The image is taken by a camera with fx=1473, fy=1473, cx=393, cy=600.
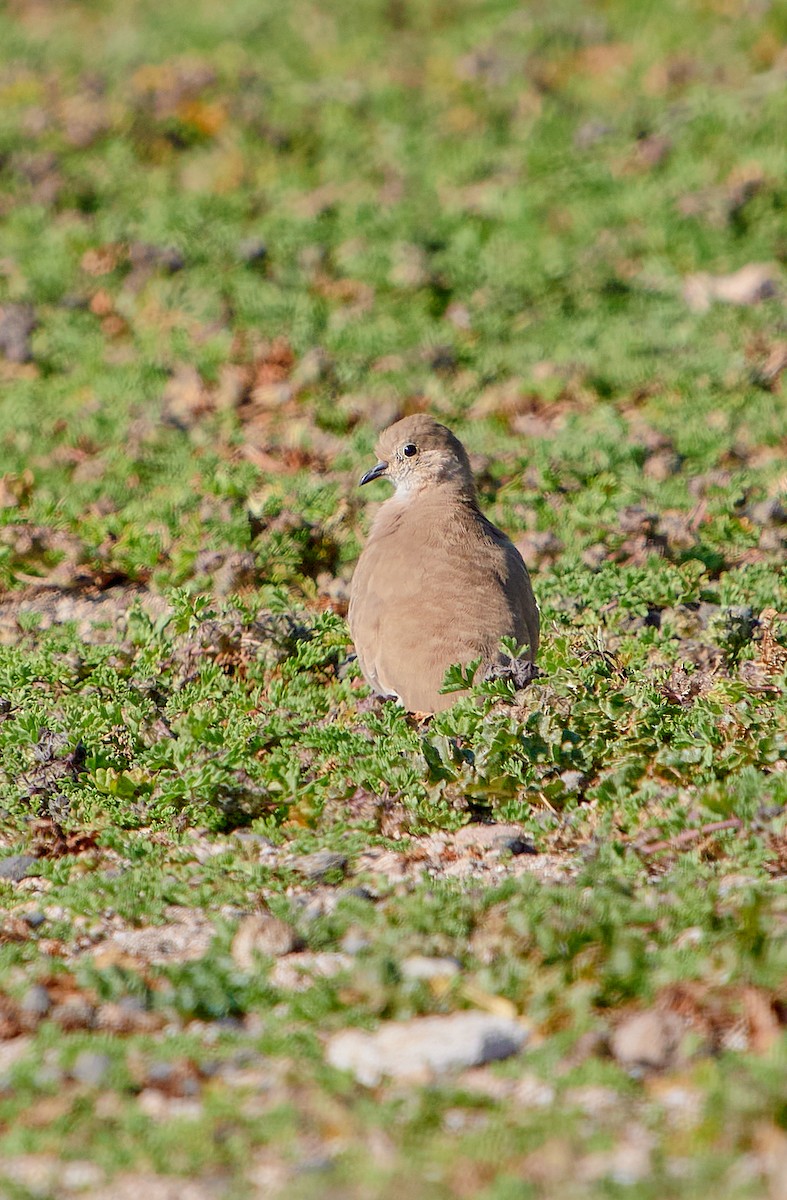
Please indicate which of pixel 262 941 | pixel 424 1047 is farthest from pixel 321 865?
pixel 424 1047

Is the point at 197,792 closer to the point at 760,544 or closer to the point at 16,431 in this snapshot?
the point at 760,544

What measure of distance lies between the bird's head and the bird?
0.29 metres

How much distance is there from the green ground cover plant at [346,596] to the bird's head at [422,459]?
64 cm

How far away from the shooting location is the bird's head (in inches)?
283

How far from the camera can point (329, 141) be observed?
41.1 ft

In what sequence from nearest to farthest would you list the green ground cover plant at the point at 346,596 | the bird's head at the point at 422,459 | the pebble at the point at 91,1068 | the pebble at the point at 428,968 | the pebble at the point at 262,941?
the green ground cover plant at the point at 346,596 → the pebble at the point at 91,1068 → the pebble at the point at 428,968 → the pebble at the point at 262,941 → the bird's head at the point at 422,459

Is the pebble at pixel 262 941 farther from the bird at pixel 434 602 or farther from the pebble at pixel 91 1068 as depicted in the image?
the bird at pixel 434 602

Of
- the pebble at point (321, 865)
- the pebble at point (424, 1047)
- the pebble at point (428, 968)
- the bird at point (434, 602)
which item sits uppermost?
the bird at point (434, 602)

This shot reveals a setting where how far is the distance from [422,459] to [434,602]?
136 centimetres

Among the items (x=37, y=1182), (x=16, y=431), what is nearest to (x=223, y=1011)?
(x=37, y=1182)

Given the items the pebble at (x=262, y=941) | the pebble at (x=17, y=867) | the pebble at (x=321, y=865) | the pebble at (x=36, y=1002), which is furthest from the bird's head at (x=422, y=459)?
the pebble at (x=36, y=1002)

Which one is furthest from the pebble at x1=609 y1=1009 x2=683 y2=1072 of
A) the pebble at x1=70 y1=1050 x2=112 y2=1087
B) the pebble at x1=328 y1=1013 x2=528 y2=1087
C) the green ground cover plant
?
the pebble at x1=70 y1=1050 x2=112 y2=1087

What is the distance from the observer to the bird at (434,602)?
19.6 feet

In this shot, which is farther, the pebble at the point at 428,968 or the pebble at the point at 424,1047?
the pebble at the point at 428,968
